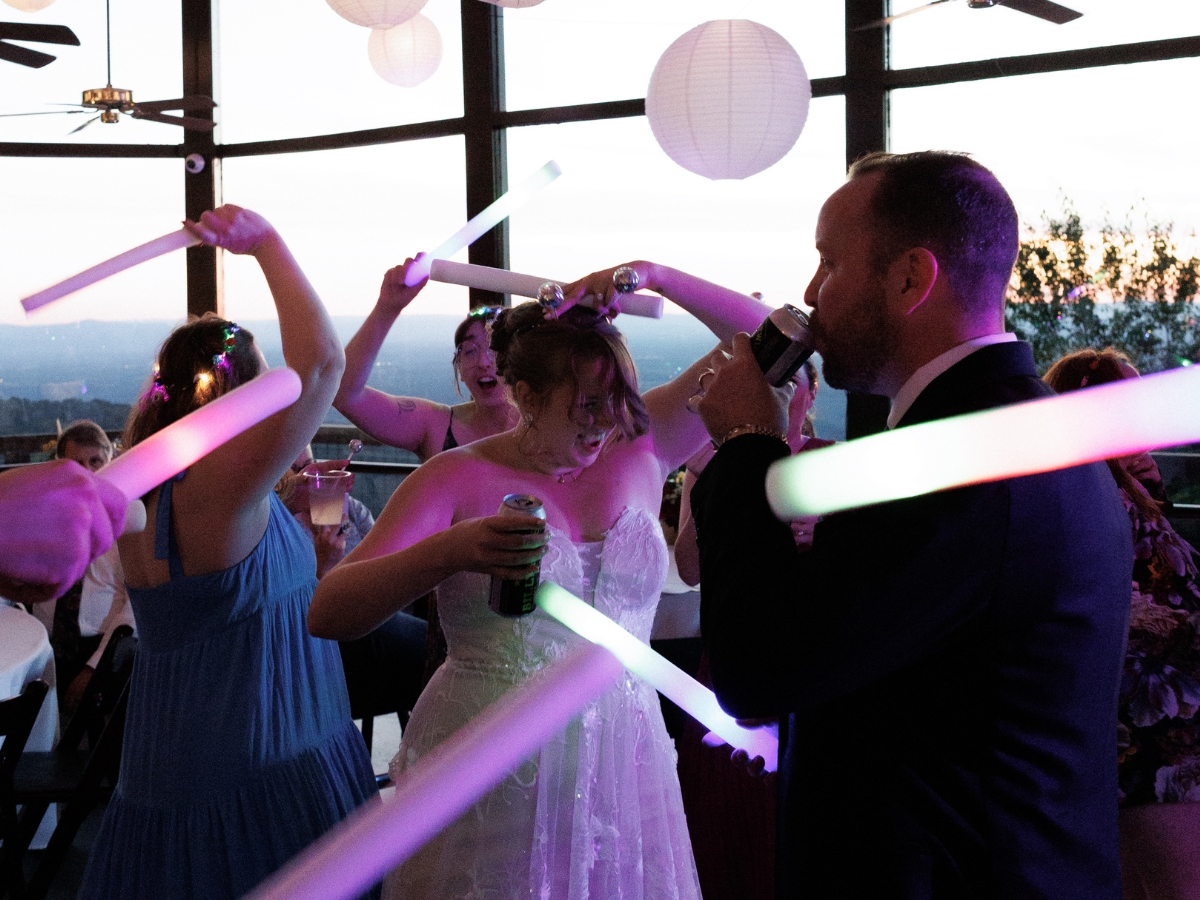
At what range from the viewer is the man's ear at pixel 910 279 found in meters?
1.27

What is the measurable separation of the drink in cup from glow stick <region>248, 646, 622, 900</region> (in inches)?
39.2

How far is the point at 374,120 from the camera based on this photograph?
22.3ft

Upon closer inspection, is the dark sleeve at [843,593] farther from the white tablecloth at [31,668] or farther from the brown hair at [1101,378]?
Result: the white tablecloth at [31,668]

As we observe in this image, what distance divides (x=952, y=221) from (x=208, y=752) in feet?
5.12

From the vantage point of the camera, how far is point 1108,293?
184 inches

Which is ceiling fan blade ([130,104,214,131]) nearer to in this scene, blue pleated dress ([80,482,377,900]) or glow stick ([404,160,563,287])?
glow stick ([404,160,563,287])

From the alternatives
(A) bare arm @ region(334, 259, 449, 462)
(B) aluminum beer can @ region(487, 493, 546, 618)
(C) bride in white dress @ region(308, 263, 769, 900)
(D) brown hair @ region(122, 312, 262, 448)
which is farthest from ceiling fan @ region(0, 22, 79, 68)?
(B) aluminum beer can @ region(487, 493, 546, 618)

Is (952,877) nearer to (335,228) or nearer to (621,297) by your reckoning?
(621,297)

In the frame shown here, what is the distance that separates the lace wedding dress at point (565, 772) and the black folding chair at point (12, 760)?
4.26 ft

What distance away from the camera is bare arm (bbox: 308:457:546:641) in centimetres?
155

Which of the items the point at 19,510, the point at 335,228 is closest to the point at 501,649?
the point at 19,510

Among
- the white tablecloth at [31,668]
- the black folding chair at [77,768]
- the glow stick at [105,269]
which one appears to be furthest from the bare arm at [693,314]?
the white tablecloth at [31,668]

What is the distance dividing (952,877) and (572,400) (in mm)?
1121

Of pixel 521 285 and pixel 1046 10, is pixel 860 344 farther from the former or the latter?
pixel 1046 10
